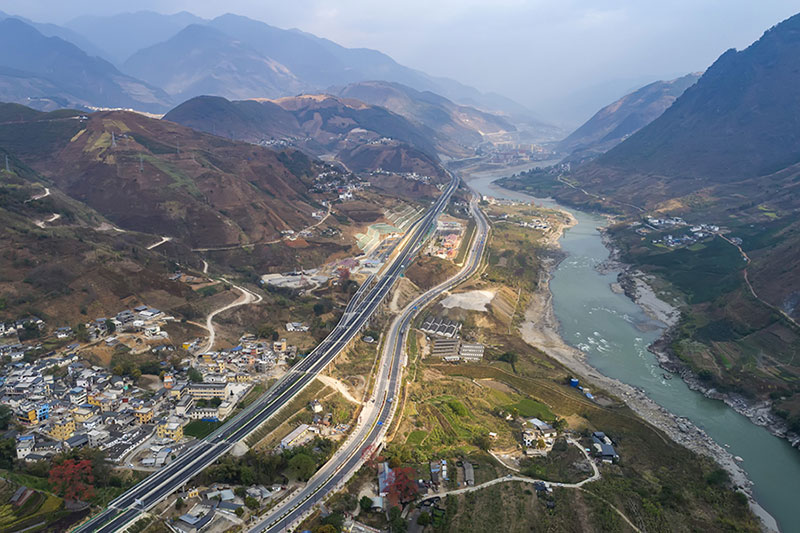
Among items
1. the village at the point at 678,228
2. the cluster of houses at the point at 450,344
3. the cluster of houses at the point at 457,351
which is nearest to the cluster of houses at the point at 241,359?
the cluster of houses at the point at 457,351

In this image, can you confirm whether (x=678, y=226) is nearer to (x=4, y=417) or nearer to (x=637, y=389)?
(x=637, y=389)

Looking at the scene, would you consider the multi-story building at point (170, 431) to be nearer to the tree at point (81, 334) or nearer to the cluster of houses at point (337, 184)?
the tree at point (81, 334)

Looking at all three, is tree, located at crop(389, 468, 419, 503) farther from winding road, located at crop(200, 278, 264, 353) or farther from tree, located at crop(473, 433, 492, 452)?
winding road, located at crop(200, 278, 264, 353)

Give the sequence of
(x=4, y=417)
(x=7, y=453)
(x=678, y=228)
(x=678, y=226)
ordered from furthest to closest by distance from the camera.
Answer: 1. (x=678, y=226)
2. (x=678, y=228)
3. (x=4, y=417)
4. (x=7, y=453)

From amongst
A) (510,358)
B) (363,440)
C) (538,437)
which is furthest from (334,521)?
(510,358)

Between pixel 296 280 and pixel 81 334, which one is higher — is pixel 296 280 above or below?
below

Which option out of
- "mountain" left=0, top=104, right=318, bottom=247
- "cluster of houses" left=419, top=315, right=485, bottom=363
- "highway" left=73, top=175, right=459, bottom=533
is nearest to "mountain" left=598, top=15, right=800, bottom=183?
"cluster of houses" left=419, top=315, right=485, bottom=363

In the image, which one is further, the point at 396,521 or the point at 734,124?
the point at 734,124
